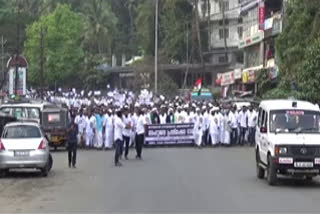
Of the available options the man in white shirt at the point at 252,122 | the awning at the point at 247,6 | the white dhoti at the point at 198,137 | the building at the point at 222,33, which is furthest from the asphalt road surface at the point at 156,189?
the building at the point at 222,33

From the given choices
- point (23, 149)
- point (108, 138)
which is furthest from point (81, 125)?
point (23, 149)

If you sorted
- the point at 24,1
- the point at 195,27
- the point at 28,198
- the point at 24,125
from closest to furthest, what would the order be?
the point at 28,198
the point at 24,125
the point at 195,27
the point at 24,1

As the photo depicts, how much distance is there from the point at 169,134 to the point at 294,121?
57.9 ft


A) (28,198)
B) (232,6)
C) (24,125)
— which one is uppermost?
(232,6)

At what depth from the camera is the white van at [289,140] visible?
18672 millimetres

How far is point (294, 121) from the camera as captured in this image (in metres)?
19.5

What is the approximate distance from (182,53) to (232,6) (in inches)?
298

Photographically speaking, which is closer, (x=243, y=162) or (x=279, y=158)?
(x=279, y=158)

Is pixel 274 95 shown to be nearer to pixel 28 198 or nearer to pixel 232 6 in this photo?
pixel 28 198

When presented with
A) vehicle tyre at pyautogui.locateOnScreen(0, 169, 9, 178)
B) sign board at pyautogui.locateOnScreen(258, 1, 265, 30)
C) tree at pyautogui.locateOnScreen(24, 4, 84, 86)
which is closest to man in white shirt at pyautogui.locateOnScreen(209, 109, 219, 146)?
vehicle tyre at pyautogui.locateOnScreen(0, 169, 9, 178)

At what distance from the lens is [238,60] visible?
85875mm

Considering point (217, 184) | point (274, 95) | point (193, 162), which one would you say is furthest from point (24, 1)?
point (217, 184)

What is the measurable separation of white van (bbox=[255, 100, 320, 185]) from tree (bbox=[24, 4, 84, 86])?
64406 millimetres

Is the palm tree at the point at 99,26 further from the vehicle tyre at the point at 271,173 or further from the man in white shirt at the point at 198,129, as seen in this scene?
the vehicle tyre at the point at 271,173
